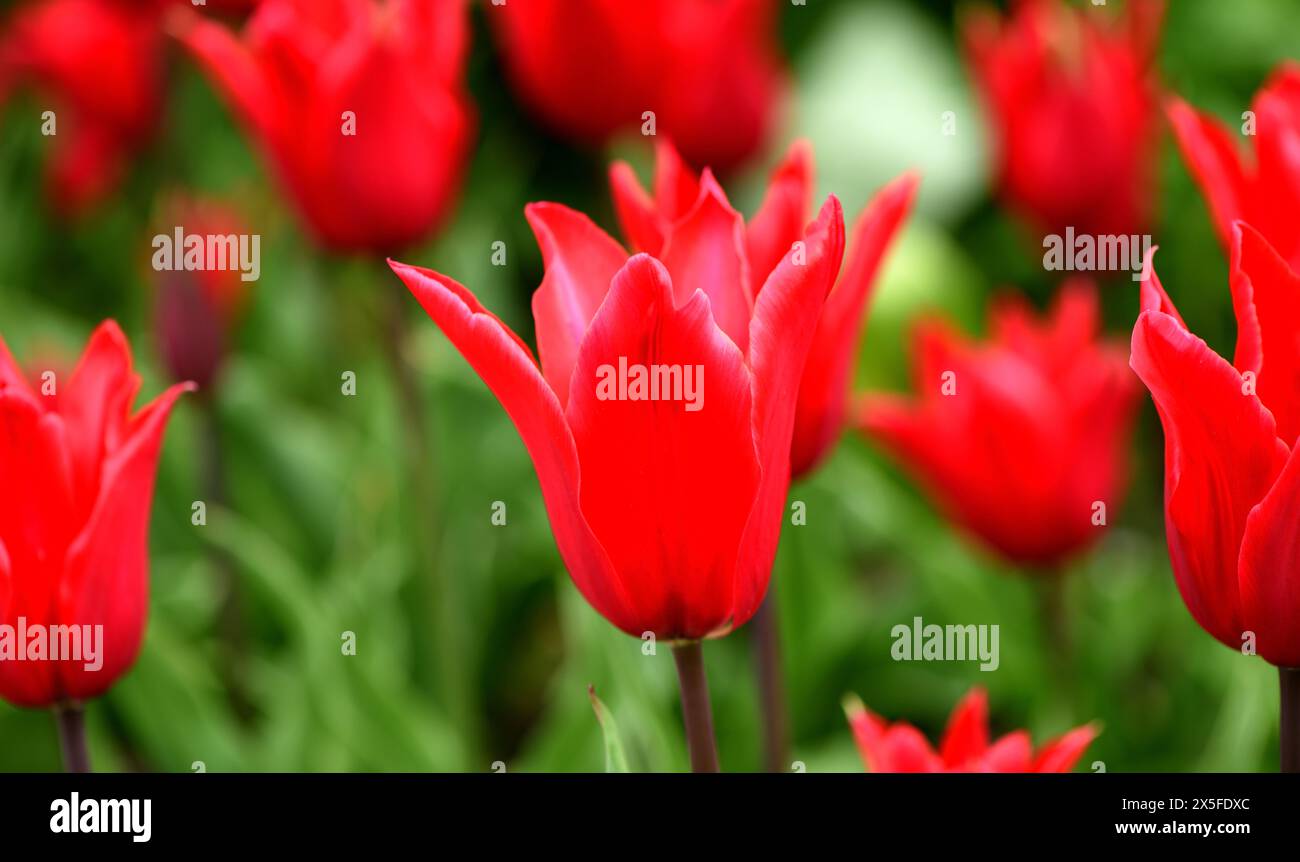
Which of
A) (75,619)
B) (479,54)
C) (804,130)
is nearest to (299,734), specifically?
(75,619)

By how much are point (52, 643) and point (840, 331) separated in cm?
33

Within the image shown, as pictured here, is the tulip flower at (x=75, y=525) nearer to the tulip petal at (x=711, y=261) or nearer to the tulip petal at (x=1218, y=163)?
the tulip petal at (x=711, y=261)

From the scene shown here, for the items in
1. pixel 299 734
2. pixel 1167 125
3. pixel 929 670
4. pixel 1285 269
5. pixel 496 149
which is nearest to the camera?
pixel 1285 269

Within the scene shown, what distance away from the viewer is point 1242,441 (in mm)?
473

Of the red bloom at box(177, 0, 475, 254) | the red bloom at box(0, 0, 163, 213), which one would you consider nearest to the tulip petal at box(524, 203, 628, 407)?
the red bloom at box(177, 0, 475, 254)

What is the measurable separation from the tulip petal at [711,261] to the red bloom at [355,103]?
388mm

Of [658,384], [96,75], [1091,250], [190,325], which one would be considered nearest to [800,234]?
[658,384]

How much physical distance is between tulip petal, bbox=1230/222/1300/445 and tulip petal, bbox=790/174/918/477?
0.15m

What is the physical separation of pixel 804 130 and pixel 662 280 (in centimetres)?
129

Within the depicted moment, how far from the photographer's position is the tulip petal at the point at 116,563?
54cm

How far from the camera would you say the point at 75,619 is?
1.82 ft

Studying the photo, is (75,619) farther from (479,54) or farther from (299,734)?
(479,54)

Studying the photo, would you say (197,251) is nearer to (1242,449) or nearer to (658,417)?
(658,417)
